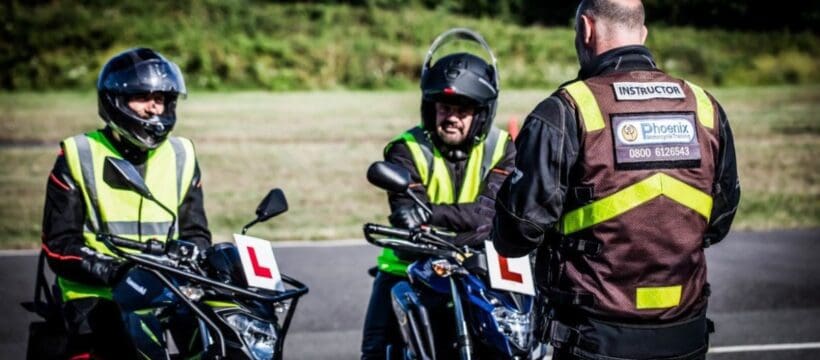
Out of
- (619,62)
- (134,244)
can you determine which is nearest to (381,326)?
(134,244)

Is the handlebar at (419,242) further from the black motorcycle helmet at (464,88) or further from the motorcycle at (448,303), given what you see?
the black motorcycle helmet at (464,88)

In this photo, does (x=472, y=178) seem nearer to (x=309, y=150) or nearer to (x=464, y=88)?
(x=464, y=88)

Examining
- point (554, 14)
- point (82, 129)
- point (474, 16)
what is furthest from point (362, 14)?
point (82, 129)

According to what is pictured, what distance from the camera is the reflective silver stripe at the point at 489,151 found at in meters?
5.44

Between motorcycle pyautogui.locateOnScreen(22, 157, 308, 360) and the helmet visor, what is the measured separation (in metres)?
0.88

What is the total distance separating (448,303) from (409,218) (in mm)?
436

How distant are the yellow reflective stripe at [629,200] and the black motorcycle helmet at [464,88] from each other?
181 centimetres

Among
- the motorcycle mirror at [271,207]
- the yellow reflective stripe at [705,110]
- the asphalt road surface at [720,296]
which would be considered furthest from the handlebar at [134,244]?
the asphalt road surface at [720,296]

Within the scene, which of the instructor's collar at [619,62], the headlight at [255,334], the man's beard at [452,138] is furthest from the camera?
the man's beard at [452,138]

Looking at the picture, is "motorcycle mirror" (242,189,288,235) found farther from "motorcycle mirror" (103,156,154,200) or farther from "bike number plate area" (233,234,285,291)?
"motorcycle mirror" (103,156,154,200)

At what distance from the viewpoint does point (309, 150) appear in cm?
1945

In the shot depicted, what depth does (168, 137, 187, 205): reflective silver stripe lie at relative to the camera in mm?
5262

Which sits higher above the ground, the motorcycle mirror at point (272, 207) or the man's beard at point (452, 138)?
the man's beard at point (452, 138)

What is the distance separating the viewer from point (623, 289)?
3.59 meters
